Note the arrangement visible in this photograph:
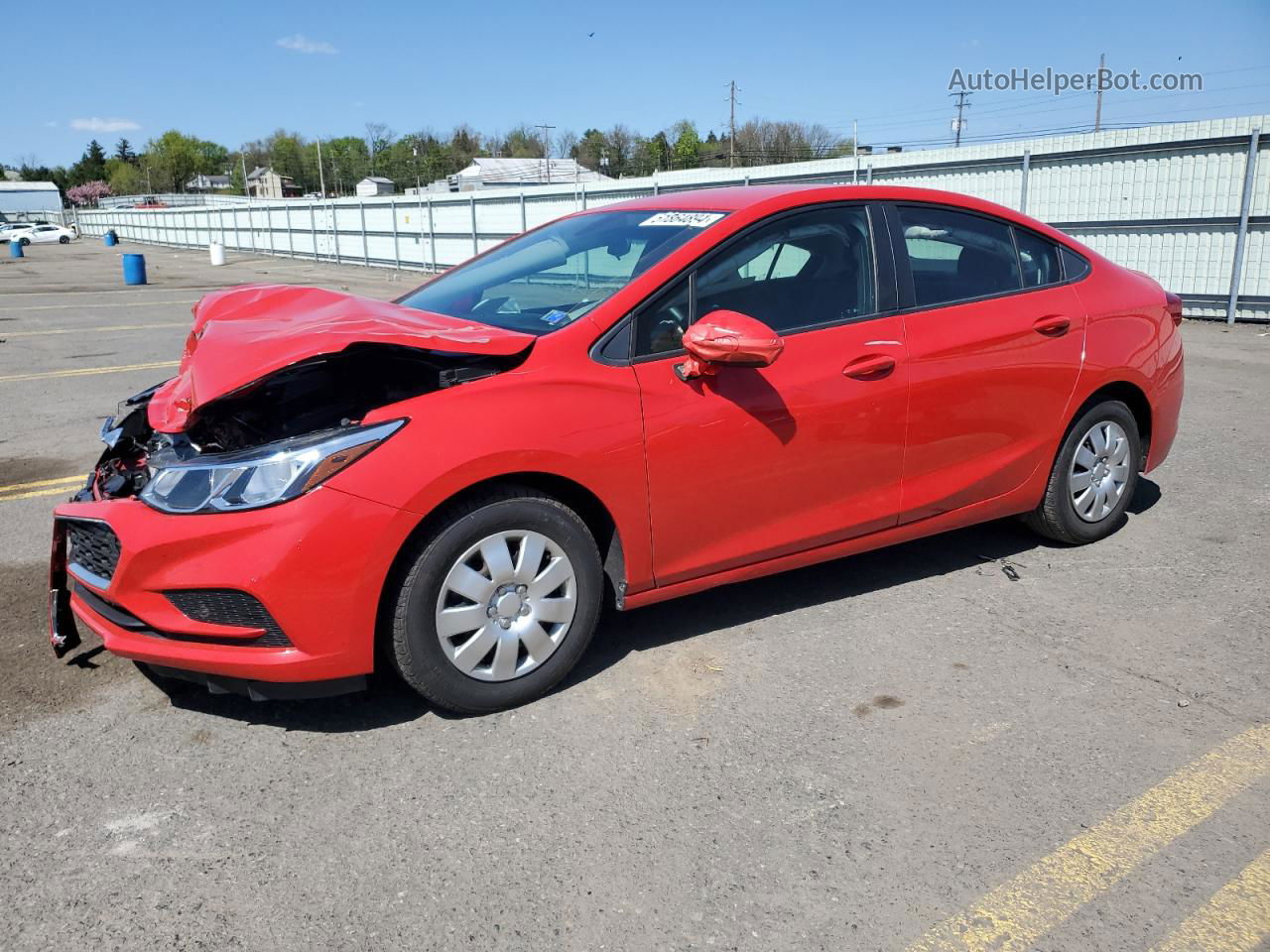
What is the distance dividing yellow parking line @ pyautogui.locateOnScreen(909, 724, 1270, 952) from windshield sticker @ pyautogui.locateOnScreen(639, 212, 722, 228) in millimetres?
2327

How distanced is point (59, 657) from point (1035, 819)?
133 inches

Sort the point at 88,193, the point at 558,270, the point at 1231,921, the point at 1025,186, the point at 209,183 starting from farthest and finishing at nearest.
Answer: the point at 209,183 → the point at 88,193 → the point at 1025,186 → the point at 558,270 → the point at 1231,921

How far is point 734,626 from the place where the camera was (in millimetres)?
4051

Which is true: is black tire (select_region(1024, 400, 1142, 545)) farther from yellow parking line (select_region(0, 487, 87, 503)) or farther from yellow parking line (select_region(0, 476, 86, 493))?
yellow parking line (select_region(0, 476, 86, 493))

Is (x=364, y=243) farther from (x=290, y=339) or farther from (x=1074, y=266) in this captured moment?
(x=290, y=339)

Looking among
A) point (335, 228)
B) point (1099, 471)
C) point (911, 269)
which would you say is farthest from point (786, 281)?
point (335, 228)

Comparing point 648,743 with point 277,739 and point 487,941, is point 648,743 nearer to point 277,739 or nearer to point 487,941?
point 487,941

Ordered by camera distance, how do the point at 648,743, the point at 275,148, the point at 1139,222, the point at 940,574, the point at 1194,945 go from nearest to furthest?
1. the point at 1194,945
2. the point at 648,743
3. the point at 940,574
4. the point at 1139,222
5. the point at 275,148

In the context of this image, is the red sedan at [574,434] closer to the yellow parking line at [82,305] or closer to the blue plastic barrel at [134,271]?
the yellow parking line at [82,305]

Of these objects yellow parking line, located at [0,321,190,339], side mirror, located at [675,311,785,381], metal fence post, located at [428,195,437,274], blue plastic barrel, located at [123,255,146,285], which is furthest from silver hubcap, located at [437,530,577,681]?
blue plastic barrel, located at [123,255,146,285]

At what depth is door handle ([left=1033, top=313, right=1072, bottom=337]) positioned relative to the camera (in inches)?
171

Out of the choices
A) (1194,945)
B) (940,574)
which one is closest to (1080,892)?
(1194,945)

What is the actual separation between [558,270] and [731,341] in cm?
117

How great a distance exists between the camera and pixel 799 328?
3777mm
